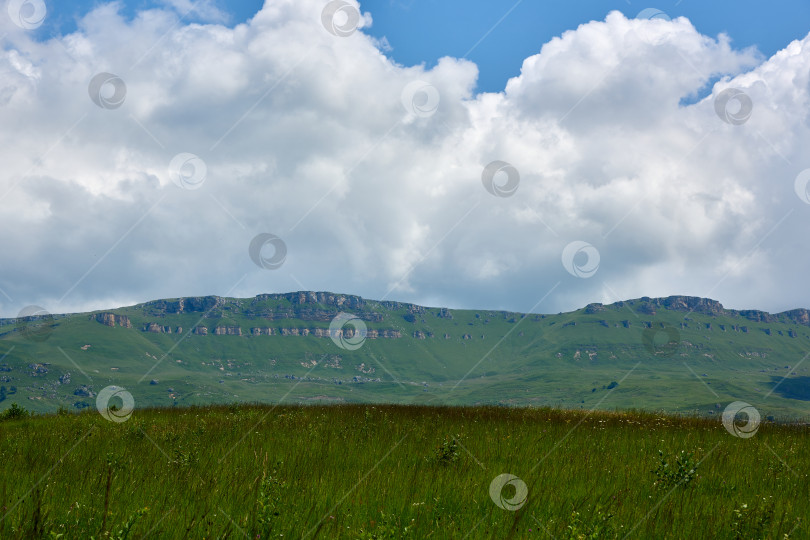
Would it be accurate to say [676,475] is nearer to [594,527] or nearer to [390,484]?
[594,527]

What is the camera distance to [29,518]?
19.8 ft

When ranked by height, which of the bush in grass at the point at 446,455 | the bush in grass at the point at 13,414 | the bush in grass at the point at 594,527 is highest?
the bush in grass at the point at 446,455

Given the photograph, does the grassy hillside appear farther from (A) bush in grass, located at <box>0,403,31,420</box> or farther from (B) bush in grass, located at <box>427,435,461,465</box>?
(A) bush in grass, located at <box>0,403,31,420</box>

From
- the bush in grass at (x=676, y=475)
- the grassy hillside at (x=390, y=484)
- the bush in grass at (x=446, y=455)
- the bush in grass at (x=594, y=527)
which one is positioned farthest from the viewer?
the bush in grass at (x=446, y=455)

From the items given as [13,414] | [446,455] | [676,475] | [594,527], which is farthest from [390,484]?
[13,414]

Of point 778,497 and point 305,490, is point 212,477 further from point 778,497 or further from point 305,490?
point 778,497

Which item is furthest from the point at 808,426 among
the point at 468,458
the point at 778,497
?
the point at 468,458

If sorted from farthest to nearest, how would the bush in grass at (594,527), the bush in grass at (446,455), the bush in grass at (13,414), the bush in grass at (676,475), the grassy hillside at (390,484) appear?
the bush in grass at (13,414) < the bush in grass at (446,455) < the bush in grass at (676,475) < the grassy hillside at (390,484) < the bush in grass at (594,527)

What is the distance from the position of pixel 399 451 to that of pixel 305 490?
3749mm

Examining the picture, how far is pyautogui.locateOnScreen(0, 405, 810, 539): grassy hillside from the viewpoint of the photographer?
6062mm

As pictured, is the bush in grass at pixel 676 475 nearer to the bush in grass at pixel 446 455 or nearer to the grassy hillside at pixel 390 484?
the grassy hillside at pixel 390 484

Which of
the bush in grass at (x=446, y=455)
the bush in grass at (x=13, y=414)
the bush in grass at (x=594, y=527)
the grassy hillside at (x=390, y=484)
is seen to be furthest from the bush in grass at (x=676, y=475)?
the bush in grass at (x=13, y=414)

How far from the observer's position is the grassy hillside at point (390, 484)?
239 inches

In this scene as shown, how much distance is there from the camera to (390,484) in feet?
26.4
